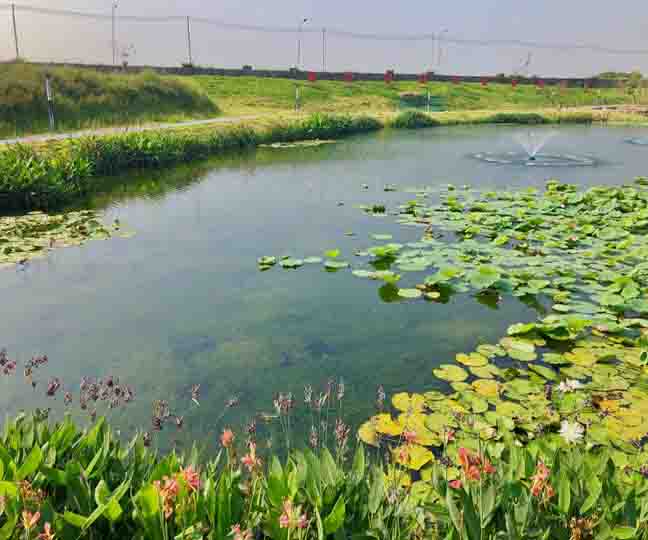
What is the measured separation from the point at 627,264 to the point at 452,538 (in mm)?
6387

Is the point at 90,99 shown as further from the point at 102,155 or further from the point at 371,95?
the point at 371,95

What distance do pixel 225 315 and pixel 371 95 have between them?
1752 inches

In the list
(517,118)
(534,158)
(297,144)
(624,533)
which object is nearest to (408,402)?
(624,533)

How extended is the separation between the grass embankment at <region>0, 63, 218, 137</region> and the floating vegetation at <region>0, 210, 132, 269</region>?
12.4 metres

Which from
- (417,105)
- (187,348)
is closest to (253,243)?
(187,348)

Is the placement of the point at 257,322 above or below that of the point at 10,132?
below

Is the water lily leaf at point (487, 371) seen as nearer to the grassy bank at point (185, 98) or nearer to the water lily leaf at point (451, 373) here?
the water lily leaf at point (451, 373)

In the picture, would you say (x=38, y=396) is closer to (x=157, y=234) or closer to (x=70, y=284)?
(x=70, y=284)

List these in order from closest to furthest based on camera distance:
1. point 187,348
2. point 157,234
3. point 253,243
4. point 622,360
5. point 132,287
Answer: point 622,360 → point 187,348 → point 132,287 → point 253,243 → point 157,234

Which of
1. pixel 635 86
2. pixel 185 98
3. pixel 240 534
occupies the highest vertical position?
pixel 635 86

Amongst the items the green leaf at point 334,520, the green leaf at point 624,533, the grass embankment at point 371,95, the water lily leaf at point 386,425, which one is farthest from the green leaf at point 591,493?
the grass embankment at point 371,95

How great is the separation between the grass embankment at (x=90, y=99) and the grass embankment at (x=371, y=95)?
3.19 meters

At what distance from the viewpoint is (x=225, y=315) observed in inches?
235

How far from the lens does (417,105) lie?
46.5 m
